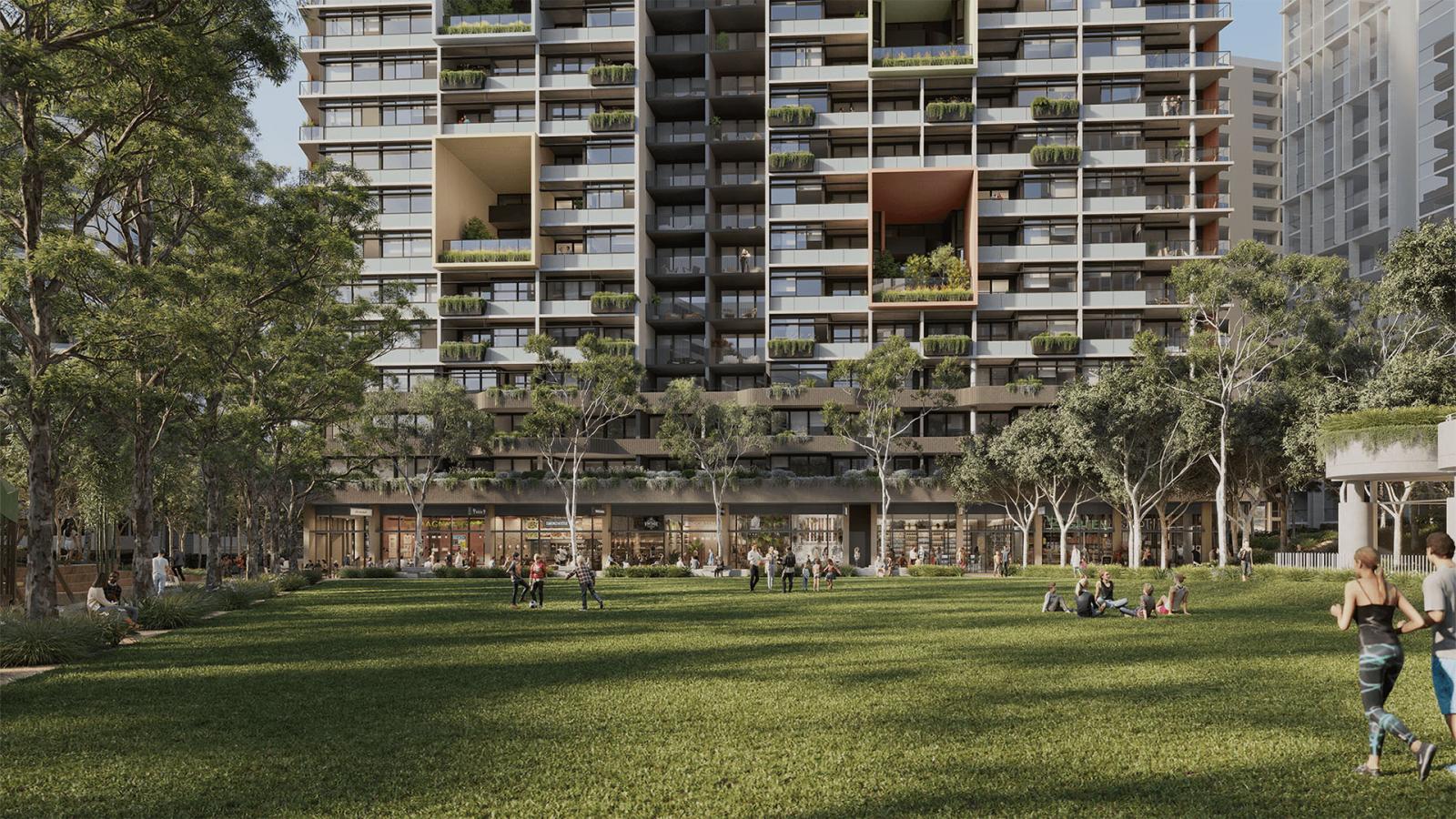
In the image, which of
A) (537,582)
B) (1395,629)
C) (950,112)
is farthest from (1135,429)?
(1395,629)

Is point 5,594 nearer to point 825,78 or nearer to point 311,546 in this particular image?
point 311,546

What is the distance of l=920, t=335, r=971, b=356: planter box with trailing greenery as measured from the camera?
72625mm

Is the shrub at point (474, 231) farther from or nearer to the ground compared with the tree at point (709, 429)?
farther from the ground

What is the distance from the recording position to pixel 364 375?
1638 inches

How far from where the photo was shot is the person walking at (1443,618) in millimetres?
9086

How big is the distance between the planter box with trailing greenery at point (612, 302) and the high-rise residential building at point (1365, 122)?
231ft

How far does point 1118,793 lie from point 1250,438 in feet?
153

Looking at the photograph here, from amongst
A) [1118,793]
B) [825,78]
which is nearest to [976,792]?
[1118,793]

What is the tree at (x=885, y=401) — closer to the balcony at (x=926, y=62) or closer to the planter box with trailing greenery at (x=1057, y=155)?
the planter box with trailing greenery at (x=1057, y=155)

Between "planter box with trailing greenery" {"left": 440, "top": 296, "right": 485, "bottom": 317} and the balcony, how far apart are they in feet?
100

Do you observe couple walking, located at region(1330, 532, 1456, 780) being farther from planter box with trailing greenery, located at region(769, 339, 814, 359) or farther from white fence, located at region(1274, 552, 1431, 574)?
planter box with trailing greenery, located at region(769, 339, 814, 359)

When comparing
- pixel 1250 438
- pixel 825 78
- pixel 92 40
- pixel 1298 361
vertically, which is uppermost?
pixel 825 78

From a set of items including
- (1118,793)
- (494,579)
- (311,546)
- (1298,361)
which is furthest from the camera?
(311,546)

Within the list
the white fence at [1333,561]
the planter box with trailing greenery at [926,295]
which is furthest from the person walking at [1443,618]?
the planter box with trailing greenery at [926,295]
